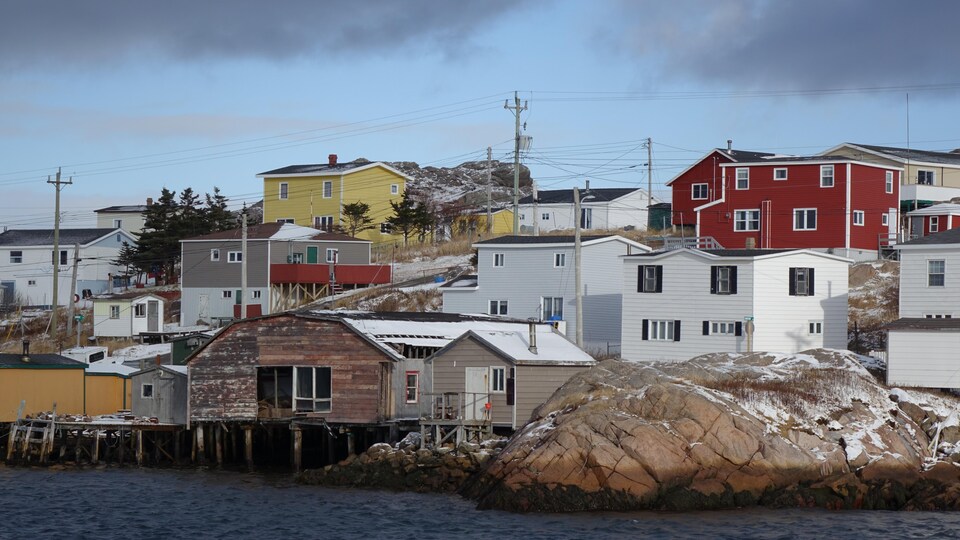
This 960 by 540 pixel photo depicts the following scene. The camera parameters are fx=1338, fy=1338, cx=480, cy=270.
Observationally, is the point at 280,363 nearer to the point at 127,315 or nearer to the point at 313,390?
the point at 313,390

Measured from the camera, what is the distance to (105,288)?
99.4 meters

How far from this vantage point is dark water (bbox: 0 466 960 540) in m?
35.7

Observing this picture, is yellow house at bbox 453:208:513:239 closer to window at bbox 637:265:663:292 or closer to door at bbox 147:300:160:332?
door at bbox 147:300:160:332

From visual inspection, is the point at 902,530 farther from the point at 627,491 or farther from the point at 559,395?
the point at 559,395

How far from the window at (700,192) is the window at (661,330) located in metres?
25.4

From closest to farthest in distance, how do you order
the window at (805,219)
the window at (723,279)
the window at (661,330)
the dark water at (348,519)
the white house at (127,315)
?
the dark water at (348,519)
the window at (723,279)
the window at (661,330)
the window at (805,219)
the white house at (127,315)

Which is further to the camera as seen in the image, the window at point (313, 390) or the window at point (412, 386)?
the window at point (412, 386)

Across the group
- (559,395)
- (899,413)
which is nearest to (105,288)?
(559,395)

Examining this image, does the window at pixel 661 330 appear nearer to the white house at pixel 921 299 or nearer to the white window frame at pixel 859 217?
the white house at pixel 921 299

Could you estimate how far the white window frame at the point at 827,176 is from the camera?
73812 mm

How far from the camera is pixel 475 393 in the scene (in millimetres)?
47344

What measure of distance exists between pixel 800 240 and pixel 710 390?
111ft

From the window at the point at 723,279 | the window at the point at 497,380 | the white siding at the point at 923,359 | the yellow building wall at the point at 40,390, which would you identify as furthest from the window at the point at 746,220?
the yellow building wall at the point at 40,390

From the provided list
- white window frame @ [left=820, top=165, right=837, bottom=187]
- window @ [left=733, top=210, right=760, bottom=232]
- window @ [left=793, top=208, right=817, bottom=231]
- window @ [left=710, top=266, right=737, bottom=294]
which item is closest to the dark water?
window @ [left=710, top=266, right=737, bottom=294]
